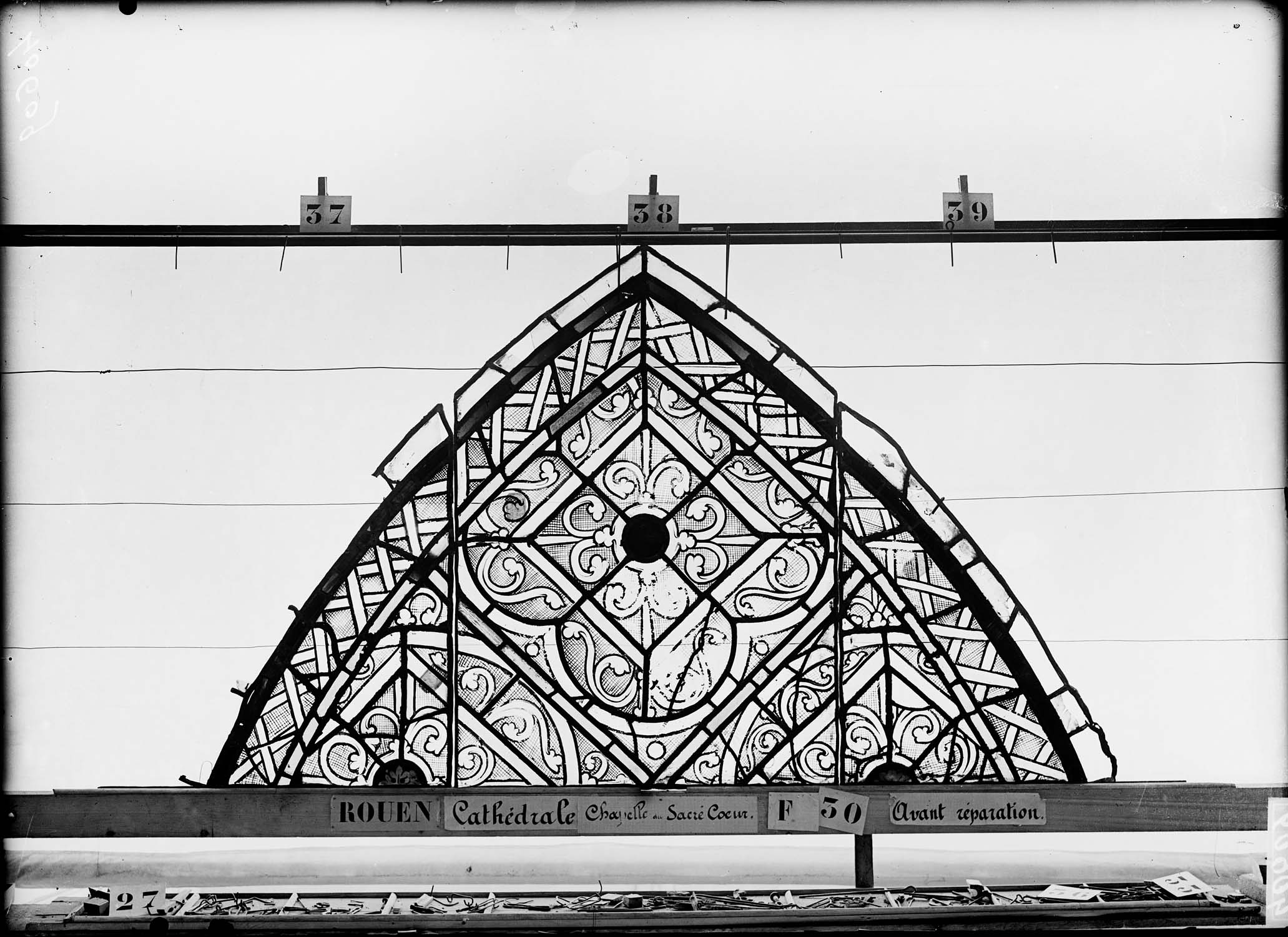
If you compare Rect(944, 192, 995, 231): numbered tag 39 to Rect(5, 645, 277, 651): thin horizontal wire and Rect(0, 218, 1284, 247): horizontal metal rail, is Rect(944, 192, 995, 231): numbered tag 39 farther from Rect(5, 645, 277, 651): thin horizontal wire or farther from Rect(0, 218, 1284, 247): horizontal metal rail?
Rect(5, 645, 277, 651): thin horizontal wire

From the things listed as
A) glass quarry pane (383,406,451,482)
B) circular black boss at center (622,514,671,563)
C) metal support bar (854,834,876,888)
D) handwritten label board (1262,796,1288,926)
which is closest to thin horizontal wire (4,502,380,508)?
glass quarry pane (383,406,451,482)

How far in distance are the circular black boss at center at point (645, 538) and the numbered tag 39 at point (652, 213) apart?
0.48 metres

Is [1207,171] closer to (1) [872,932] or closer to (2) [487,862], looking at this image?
(1) [872,932]

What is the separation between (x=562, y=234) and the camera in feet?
6.28

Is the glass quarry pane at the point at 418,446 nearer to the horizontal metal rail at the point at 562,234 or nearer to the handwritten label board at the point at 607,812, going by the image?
the horizontal metal rail at the point at 562,234

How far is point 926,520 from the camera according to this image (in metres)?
1.92

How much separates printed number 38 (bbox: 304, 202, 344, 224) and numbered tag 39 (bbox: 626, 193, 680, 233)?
482 millimetres

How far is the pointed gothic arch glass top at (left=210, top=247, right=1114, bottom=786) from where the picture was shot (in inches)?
74.0

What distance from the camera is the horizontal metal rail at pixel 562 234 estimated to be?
1.91m

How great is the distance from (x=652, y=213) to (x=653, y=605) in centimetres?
66

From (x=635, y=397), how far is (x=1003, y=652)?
75 cm

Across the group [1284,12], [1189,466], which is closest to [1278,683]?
[1189,466]

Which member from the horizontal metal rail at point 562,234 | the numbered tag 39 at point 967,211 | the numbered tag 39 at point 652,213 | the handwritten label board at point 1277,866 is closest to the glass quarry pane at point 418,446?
the horizontal metal rail at point 562,234

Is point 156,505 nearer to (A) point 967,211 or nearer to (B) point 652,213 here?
(B) point 652,213
